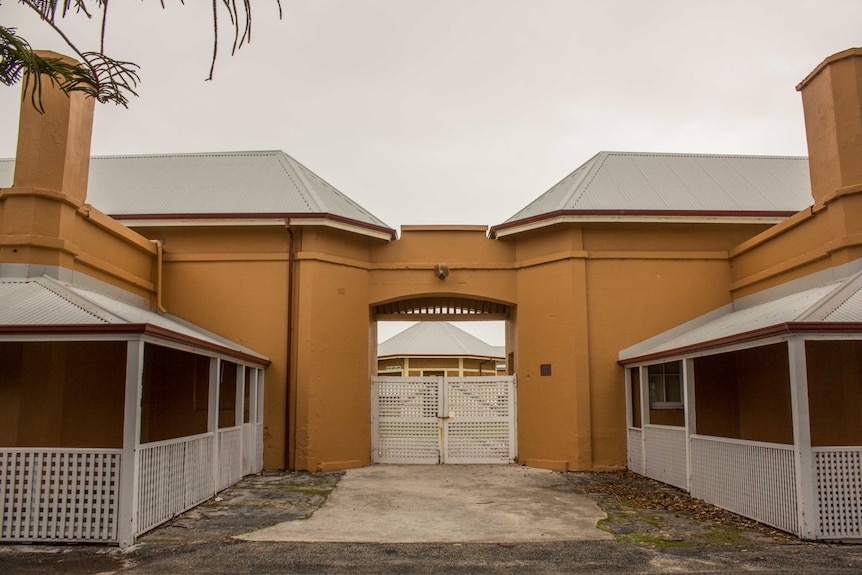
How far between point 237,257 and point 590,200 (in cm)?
670

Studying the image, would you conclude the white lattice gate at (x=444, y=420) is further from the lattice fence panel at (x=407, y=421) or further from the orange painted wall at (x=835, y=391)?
the orange painted wall at (x=835, y=391)

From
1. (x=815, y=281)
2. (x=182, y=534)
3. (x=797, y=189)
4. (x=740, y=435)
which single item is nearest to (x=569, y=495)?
(x=740, y=435)

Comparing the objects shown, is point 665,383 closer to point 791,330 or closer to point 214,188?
point 791,330

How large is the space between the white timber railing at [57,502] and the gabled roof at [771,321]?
7054 mm

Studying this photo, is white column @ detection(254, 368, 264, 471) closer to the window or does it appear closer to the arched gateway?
the arched gateway

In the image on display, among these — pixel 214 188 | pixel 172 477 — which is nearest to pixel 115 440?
pixel 172 477

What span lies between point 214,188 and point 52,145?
15.4ft

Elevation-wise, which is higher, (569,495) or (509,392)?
(509,392)

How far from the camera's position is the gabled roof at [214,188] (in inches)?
524

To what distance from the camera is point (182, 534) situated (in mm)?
7465

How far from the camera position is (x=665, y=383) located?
12789 millimetres

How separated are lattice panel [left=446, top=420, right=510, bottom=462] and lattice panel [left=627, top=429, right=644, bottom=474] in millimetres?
2348

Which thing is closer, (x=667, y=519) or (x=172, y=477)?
(x=172, y=477)

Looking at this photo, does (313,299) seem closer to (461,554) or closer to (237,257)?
(237,257)
